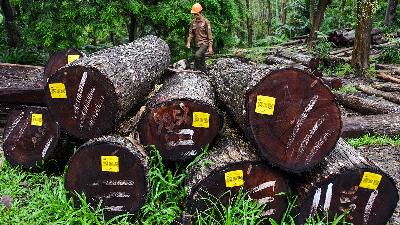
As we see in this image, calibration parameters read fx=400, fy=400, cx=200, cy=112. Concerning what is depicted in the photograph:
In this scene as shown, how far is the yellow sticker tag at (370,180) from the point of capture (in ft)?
12.6

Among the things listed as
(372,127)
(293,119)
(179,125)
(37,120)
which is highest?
(293,119)

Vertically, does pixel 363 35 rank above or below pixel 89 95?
below

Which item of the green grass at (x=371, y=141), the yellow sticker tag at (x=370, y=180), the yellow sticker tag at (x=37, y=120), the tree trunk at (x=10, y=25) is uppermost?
the tree trunk at (x=10, y=25)

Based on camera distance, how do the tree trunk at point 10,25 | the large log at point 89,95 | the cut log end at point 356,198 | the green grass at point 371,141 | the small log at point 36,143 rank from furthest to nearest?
the tree trunk at point 10,25, the green grass at point 371,141, the small log at point 36,143, the large log at point 89,95, the cut log end at point 356,198

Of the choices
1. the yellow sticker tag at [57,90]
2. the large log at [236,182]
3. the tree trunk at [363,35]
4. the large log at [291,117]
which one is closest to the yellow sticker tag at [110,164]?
the large log at [236,182]

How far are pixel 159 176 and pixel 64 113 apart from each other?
1.27 m

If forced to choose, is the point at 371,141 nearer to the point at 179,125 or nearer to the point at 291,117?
the point at 291,117

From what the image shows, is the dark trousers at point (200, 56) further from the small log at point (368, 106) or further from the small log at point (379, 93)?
the small log at point (379, 93)

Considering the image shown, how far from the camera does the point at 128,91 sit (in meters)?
4.69

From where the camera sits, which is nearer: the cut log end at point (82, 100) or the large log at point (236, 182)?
the large log at point (236, 182)

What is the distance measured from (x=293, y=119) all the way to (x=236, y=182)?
845 millimetres

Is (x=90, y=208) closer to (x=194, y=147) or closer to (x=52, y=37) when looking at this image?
(x=194, y=147)

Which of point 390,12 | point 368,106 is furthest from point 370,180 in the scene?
point 390,12

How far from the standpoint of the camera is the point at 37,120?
536cm
